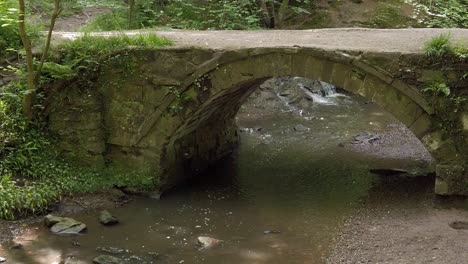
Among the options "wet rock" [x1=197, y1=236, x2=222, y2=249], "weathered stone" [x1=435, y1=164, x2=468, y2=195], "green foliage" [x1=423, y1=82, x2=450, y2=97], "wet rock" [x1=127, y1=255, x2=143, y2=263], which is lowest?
"wet rock" [x1=127, y1=255, x2=143, y2=263]

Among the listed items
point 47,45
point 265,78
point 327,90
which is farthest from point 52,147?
point 327,90

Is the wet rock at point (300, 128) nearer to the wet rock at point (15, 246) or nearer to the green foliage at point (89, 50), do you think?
the green foliage at point (89, 50)

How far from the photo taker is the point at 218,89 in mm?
8773

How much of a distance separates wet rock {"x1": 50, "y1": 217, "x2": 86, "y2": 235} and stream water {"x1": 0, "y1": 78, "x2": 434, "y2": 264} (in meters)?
0.12

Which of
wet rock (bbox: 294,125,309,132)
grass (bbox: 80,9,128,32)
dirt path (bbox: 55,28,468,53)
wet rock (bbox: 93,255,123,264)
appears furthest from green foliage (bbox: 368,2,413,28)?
wet rock (bbox: 93,255,123,264)

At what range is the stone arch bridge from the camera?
7.71m

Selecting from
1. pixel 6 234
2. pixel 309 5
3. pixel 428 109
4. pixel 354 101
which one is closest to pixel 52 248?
pixel 6 234

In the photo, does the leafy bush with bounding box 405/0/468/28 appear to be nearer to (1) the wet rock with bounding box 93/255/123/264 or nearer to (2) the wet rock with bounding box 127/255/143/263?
(2) the wet rock with bounding box 127/255/143/263

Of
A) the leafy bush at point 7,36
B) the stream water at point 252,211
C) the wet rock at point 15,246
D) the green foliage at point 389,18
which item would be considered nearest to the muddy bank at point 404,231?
the stream water at point 252,211

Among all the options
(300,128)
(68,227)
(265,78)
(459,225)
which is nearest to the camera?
(459,225)

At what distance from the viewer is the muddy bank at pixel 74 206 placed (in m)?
7.89

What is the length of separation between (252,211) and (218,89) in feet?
6.58

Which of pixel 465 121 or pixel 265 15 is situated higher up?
pixel 265 15

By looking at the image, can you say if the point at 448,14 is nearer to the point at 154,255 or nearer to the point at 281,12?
the point at 281,12
